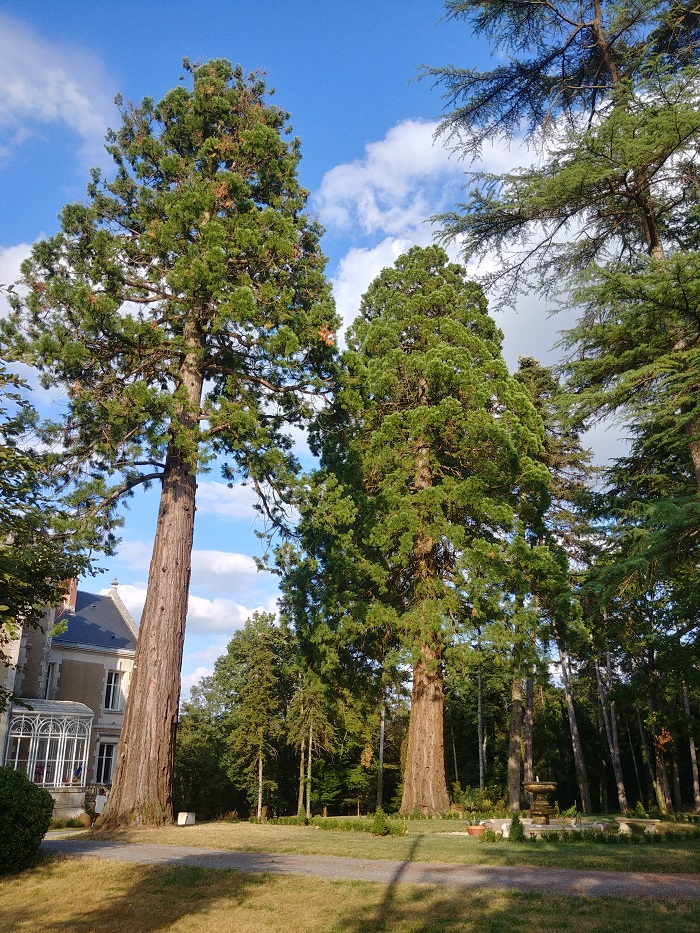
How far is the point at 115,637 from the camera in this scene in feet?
95.7

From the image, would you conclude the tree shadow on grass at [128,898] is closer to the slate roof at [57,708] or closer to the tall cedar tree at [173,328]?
the tall cedar tree at [173,328]

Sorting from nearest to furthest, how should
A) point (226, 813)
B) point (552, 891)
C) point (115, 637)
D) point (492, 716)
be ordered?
point (552, 891) → point (115, 637) → point (226, 813) → point (492, 716)

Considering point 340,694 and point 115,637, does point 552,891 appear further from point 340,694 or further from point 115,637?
point 115,637

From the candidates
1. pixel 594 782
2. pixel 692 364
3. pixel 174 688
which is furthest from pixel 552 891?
pixel 594 782

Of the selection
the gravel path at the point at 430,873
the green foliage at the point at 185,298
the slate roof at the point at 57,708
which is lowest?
the gravel path at the point at 430,873

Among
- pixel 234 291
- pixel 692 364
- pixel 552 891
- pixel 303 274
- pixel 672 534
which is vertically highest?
pixel 303 274

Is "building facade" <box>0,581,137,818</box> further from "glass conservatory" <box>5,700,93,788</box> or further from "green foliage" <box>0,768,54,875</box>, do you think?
"green foliage" <box>0,768,54,875</box>

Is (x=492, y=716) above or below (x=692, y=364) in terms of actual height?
below

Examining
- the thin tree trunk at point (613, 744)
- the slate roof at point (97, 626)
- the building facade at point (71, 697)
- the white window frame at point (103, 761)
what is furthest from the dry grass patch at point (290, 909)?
the thin tree trunk at point (613, 744)

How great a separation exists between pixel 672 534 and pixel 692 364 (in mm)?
2417

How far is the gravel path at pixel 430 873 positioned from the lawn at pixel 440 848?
46 cm

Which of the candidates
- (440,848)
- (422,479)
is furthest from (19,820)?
(422,479)

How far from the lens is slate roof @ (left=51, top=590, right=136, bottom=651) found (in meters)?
27.5

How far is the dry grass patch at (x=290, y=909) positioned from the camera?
502cm
